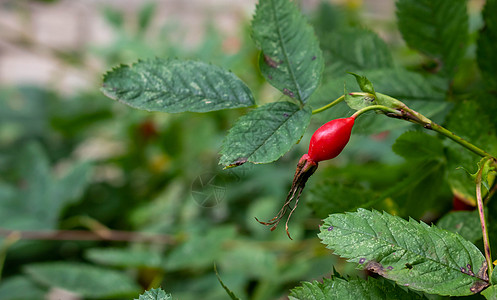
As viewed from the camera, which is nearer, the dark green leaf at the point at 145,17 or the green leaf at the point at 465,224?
the green leaf at the point at 465,224

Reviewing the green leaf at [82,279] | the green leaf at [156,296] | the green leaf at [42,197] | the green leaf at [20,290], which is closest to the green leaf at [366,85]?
the green leaf at [156,296]

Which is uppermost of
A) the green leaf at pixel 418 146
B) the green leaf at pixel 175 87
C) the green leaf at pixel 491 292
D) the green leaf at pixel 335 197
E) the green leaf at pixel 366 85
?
the green leaf at pixel 366 85

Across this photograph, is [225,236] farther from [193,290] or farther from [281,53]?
[281,53]

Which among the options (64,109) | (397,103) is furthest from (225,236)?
(64,109)

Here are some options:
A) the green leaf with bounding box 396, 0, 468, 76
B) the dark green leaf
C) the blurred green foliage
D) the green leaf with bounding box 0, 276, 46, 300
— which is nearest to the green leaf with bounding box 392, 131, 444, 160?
the blurred green foliage

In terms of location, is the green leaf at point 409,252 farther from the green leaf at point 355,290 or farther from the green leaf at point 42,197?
the green leaf at point 42,197

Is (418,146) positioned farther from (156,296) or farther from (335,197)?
(156,296)
